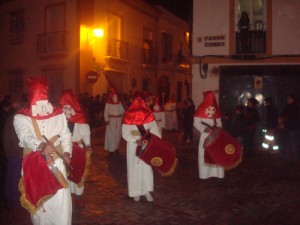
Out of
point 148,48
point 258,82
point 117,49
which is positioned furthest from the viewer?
point 148,48

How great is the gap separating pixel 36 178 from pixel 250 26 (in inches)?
499

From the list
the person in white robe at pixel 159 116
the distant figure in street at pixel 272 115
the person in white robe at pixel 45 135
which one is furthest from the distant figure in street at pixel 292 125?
the person in white robe at pixel 45 135

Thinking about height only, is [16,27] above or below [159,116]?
above

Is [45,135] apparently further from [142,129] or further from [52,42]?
[52,42]

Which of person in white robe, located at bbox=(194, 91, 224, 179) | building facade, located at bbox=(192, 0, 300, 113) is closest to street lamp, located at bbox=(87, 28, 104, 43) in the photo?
building facade, located at bbox=(192, 0, 300, 113)

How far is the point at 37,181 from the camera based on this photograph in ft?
15.5

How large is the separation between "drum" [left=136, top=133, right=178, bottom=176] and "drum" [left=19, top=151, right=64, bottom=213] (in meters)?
2.42

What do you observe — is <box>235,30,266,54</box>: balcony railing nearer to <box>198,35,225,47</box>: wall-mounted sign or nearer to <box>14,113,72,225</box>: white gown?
<box>198,35,225,47</box>: wall-mounted sign

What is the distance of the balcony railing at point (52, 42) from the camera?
70.0 feet

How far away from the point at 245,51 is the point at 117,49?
395 inches

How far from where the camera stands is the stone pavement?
655 cm

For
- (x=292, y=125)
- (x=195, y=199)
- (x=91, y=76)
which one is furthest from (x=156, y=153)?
(x=91, y=76)

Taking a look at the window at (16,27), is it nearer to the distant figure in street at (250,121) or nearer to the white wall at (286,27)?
the white wall at (286,27)

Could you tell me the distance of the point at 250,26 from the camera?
15617 millimetres
